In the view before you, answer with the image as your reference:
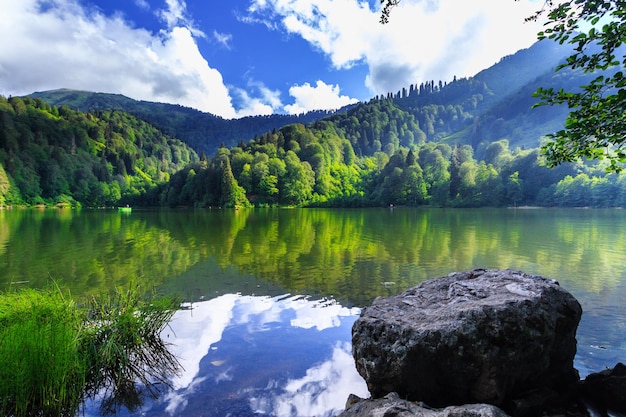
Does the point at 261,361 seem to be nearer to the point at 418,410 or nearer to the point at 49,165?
the point at 418,410

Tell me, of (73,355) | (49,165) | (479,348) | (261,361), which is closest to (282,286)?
(261,361)

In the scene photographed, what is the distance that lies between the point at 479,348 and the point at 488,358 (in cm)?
16

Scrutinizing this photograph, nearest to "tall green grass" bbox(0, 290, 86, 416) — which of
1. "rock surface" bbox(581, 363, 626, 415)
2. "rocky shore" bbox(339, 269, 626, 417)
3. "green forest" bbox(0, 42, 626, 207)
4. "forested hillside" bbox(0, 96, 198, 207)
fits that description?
"rocky shore" bbox(339, 269, 626, 417)

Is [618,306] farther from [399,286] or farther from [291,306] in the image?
[291,306]

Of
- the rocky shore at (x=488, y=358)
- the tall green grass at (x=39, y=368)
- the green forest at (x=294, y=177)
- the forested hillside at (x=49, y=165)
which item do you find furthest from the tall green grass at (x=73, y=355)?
the forested hillside at (x=49, y=165)

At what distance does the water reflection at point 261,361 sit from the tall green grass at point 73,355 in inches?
26.2

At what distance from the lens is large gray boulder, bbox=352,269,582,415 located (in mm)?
5043

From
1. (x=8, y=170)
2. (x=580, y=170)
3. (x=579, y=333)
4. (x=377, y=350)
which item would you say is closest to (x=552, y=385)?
(x=377, y=350)

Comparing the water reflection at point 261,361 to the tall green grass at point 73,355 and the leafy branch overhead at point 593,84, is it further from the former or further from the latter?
the leafy branch overhead at point 593,84

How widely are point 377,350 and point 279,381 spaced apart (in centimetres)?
263

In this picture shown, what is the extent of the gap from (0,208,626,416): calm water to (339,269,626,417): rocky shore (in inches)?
66.4

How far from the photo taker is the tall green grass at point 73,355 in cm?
505

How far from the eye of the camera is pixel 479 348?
16.4 feet

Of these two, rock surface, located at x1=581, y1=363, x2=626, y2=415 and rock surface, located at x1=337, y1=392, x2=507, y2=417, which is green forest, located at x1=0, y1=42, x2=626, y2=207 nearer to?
rock surface, located at x1=581, y1=363, x2=626, y2=415
